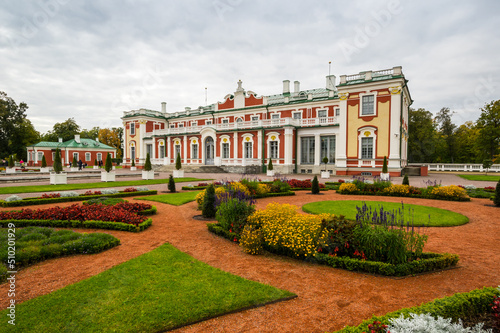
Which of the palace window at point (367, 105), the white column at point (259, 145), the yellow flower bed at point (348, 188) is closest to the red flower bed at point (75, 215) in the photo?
the yellow flower bed at point (348, 188)

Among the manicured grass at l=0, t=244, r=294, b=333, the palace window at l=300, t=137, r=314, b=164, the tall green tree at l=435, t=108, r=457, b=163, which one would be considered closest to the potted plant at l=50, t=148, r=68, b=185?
the manicured grass at l=0, t=244, r=294, b=333

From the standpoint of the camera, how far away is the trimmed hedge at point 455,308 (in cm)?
261

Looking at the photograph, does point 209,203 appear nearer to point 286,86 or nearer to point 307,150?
point 307,150

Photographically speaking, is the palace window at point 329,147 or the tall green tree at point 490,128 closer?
the palace window at point 329,147

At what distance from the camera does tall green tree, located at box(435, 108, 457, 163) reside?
140 ft

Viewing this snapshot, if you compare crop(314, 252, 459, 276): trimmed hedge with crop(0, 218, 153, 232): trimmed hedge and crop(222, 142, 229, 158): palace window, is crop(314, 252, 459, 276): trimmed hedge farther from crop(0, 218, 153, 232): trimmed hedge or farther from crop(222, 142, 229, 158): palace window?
crop(222, 142, 229, 158): palace window

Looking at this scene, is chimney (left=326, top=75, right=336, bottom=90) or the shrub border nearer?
the shrub border

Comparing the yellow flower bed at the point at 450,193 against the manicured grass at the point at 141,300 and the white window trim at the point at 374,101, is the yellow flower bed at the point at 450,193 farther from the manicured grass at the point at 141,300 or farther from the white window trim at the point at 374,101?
the white window trim at the point at 374,101

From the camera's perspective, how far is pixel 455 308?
9.18 feet

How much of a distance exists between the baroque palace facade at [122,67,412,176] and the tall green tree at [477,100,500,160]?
12045 millimetres

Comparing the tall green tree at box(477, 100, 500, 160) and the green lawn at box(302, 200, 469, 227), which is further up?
the tall green tree at box(477, 100, 500, 160)

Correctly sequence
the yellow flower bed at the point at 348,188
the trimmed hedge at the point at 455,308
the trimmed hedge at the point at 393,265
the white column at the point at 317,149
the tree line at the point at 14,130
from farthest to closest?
the tree line at the point at 14,130
the white column at the point at 317,149
the yellow flower bed at the point at 348,188
the trimmed hedge at the point at 393,265
the trimmed hedge at the point at 455,308

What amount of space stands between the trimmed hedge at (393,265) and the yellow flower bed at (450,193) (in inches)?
337

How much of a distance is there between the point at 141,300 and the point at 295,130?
2732 cm
